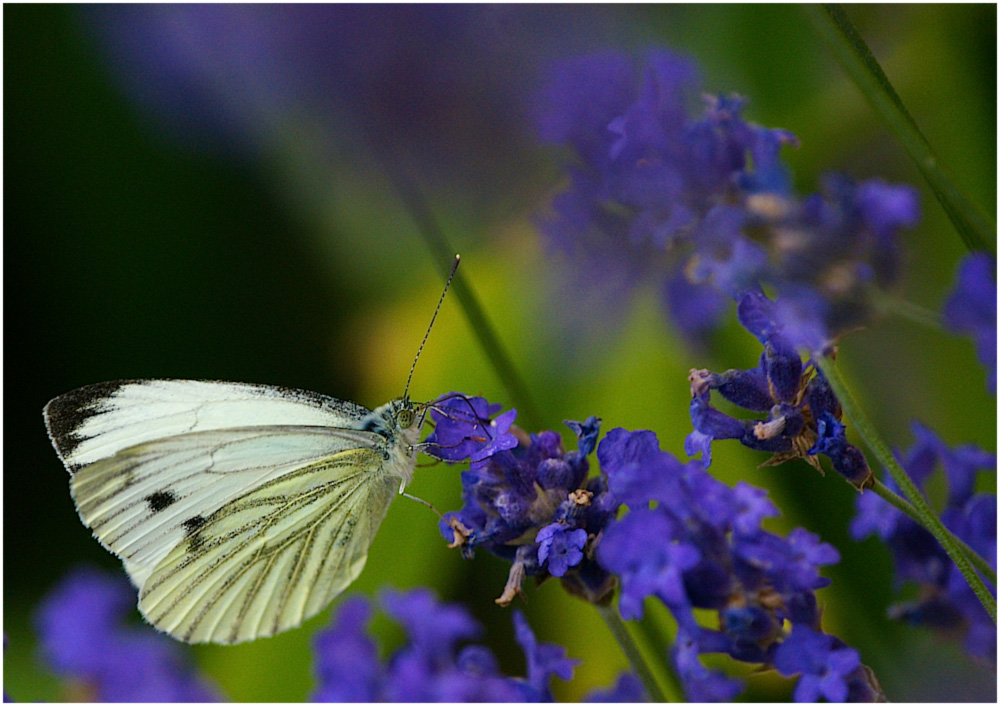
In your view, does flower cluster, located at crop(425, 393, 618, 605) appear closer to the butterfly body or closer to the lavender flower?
the butterfly body

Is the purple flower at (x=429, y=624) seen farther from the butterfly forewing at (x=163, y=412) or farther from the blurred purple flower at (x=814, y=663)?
the blurred purple flower at (x=814, y=663)

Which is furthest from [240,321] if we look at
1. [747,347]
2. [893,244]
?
[893,244]

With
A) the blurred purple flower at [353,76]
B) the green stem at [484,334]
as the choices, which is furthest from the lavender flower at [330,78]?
the green stem at [484,334]

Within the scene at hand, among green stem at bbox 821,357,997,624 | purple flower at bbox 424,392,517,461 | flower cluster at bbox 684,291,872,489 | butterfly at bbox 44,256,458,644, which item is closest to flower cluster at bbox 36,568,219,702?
butterfly at bbox 44,256,458,644

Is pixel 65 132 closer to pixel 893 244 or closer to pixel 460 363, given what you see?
pixel 460 363

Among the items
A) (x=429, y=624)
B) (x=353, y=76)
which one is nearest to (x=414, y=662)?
(x=429, y=624)

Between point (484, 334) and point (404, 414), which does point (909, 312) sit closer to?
point (484, 334)
